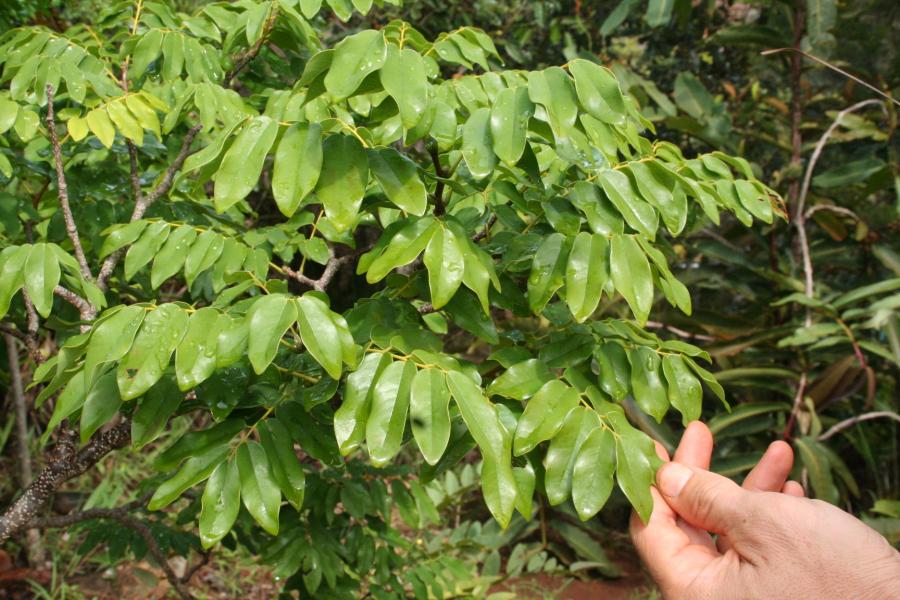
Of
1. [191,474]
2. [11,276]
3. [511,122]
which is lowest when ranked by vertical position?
[191,474]

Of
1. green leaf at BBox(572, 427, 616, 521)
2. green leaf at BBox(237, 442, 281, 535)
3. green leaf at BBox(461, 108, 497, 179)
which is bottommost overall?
green leaf at BBox(237, 442, 281, 535)

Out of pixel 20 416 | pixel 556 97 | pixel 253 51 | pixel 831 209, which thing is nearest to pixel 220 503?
pixel 556 97

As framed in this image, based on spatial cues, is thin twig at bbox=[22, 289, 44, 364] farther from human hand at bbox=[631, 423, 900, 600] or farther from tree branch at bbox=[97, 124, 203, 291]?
human hand at bbox=[631, 423, 900, 600]

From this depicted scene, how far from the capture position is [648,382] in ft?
4.47

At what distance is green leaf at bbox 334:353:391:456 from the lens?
43.1 inches

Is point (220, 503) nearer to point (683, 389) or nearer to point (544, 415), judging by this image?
point (544, 415)

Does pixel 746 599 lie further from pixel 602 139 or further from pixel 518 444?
pixel 602 139

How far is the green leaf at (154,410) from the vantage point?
1199 millimetres

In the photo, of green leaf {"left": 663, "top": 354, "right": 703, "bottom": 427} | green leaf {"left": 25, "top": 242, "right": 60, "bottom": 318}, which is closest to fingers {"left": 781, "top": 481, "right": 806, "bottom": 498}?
green leaf {"left": 663, "top": 354, "right": 703, "bottom": 427}

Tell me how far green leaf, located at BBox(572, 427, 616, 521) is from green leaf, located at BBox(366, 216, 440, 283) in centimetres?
38

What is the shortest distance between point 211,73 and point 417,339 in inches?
38.2

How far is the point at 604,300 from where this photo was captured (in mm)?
4051

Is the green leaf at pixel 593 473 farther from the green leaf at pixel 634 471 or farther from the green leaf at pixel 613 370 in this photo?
the green leaf at pixel 613 370

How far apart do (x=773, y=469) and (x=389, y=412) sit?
85 centimetres
